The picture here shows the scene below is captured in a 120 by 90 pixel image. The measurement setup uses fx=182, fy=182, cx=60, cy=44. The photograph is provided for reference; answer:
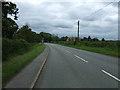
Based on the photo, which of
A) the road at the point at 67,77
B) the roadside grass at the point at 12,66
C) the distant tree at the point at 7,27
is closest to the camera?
the road at the point at 67,77

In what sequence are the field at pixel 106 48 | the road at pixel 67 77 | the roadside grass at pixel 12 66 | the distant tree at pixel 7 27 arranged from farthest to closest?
the field at pixel 106 48 < the distant tree at pixel 7 27 < the roadside grass at pixel 12 66 < the road at pixel 67 77


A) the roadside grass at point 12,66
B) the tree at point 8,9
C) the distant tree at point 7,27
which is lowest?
the roadside grass at point 12,66

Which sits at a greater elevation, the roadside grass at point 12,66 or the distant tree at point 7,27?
the distant tree at point 7,27

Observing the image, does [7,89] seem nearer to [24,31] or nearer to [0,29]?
[0,29]

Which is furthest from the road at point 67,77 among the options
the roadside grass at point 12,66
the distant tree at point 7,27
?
the distant tree at point 7,27

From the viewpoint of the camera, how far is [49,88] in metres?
6.56

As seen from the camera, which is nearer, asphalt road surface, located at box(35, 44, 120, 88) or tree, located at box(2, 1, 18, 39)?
asphalt road surface, located at box(35, 44, 120, 88)

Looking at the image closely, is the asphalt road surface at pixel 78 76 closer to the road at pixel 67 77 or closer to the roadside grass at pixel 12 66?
the road at pixel 67 77

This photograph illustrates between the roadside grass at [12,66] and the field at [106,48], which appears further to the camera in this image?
the field at [106,48]

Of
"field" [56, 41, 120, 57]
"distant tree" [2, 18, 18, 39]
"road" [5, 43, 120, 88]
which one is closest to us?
"road" [5, 43, 120, 88]

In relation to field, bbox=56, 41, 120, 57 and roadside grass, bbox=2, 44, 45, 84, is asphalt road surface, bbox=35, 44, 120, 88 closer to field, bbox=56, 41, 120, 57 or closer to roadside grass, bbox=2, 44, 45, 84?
roadside grass, bbox=2, 44, 45, 84

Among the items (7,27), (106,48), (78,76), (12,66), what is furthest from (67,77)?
(106,48)

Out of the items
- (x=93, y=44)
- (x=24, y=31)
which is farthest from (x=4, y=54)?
(x=93, y=44)

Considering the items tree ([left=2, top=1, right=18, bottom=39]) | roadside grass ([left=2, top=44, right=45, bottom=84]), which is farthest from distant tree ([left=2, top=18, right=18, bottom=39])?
roadside grass ([left=2, top=44, right=45, bottom=84])
